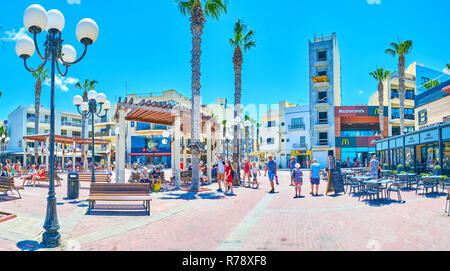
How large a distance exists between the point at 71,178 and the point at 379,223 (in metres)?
10.4

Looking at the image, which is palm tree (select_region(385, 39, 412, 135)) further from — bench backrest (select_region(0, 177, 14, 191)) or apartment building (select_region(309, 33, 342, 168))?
bench backrest (select_region(0, 177, 14, 191))

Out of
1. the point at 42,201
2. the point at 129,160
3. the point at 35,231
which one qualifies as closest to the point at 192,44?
the point at 42,201

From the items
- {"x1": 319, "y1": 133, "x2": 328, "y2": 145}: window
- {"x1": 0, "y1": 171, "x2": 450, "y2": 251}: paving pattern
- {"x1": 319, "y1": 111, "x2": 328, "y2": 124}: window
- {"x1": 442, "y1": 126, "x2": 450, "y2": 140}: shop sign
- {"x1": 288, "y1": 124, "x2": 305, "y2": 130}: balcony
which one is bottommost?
{"x1": 0, "y1": 171, "x2": 450, "y2": 251}: paving pattern

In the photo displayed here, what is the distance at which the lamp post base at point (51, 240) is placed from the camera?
16.4 feet

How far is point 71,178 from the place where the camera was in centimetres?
1070

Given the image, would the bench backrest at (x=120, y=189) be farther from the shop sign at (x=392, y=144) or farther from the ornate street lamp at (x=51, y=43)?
the shop sign at (x=392, y=144)

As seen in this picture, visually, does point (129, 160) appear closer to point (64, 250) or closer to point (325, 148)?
point (325, 148)

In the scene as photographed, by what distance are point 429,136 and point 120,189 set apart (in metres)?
16.0

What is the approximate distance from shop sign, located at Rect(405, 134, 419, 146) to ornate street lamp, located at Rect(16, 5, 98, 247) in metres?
18.1

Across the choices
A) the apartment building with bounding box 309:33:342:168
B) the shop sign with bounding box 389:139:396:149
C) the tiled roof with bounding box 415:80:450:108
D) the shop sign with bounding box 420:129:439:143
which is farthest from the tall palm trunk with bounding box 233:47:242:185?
the apartment building with bounding box 309:33:342:168

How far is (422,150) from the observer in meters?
16.5

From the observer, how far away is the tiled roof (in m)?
20.7

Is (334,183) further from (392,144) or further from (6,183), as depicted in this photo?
(6,183)

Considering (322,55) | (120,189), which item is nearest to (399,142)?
(120,189)
